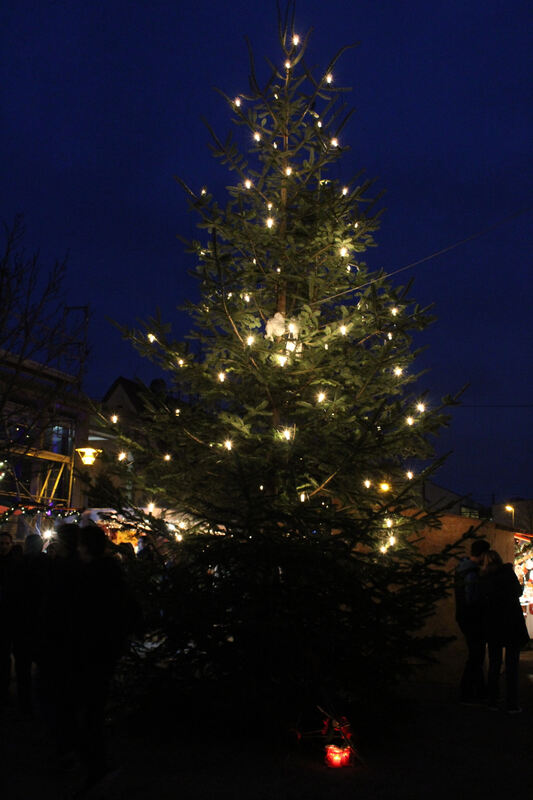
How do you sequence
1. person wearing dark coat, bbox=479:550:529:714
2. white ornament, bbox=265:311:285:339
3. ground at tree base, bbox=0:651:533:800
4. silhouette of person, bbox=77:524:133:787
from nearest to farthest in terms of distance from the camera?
silhouette of person, bbox=77:524:133:787 < ground at tree base, bbox=0:651:533:800 < person wearing dark coat, bbox=479:550:529:714 < white ornament, bbox=265:311:285:339

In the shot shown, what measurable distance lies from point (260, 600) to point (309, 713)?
1094mm

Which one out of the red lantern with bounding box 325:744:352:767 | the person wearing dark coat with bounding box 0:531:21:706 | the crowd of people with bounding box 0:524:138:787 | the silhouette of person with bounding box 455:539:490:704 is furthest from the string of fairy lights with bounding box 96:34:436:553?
the crowd of people with bounding box 0:524:138:787

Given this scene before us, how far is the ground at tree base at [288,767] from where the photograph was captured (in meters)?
5.13

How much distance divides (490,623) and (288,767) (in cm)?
340

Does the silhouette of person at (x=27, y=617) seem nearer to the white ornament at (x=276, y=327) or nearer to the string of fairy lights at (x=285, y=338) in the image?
the string of fairy lights at (x=285, y=338)

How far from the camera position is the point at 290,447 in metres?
7.56

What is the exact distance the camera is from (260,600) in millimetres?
6211

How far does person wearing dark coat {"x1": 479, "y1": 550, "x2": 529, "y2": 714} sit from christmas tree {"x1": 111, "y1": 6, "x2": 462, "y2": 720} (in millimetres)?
957

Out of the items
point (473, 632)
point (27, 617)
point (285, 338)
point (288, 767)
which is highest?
point (285, 338)

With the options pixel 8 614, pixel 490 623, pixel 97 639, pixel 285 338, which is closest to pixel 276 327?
pixel 285 338

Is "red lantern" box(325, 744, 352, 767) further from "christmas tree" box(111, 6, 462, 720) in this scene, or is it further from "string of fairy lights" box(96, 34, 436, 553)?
"string of fairy lights" box(96, 34, 436, 553)

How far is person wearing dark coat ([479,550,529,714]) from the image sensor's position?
7.97 m

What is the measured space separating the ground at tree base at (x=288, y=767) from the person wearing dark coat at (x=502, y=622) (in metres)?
0.68

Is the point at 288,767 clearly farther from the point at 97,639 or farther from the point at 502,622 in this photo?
the point at 502,622
